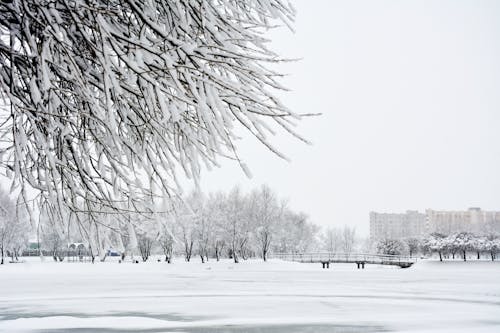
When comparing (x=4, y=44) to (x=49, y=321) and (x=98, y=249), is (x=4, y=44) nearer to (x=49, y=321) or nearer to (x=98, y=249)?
(x=98, y=249)

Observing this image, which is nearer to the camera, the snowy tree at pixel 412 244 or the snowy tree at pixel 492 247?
the snowy tree at pixel 492 247

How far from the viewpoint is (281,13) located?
A: 326cm

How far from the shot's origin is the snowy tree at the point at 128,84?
2457 millimetres

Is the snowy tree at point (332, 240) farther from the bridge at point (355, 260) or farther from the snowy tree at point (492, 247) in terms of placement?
the bridge at point (355, 260)

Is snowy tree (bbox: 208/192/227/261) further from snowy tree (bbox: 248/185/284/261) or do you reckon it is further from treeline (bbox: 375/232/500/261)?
treeline (bbox: 375/232/500/261)

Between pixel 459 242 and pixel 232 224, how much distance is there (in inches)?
1211

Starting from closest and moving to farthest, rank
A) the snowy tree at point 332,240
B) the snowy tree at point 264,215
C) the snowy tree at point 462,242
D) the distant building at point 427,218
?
the snowy tree at point 264,215, the snowy tree at point 462,242, the snowy tree at point 332,240, the distant building at point 427,218

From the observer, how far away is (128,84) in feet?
9.60

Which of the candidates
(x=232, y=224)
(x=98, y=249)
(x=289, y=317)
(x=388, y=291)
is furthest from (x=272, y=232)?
(x=98, y=249)

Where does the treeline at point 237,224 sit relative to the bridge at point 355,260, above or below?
above

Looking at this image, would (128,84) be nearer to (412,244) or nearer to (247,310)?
(247,310)

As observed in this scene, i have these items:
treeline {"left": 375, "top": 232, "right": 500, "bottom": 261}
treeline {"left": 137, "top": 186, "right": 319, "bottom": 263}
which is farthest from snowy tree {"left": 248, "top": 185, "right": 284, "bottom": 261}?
treeline {"left": 375, "top": 232, "right": 500, "bottom": 261}

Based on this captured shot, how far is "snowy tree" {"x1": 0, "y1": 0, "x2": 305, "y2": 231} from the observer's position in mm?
2457

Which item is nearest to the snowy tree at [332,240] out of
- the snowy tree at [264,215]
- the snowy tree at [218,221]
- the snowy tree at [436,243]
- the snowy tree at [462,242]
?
the snowy tree at [436,243]
